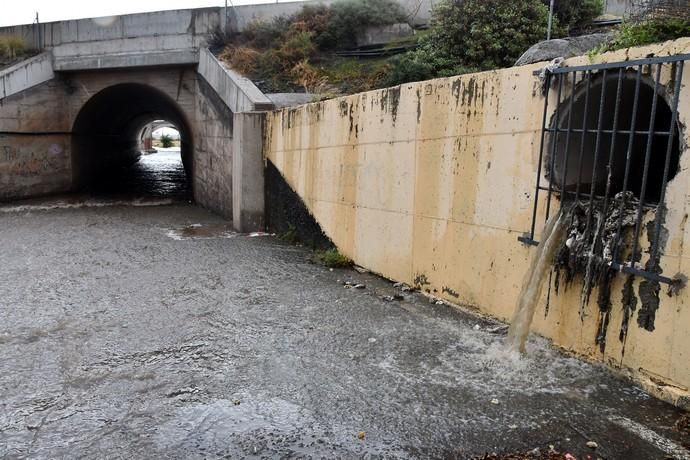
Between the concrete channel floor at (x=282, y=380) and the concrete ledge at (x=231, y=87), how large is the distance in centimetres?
499

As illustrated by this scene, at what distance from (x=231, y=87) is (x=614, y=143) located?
9.94 metres

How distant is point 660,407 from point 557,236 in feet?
4.96

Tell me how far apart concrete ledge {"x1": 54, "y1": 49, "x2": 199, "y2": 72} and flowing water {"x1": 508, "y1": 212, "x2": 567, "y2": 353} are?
41.3 ft

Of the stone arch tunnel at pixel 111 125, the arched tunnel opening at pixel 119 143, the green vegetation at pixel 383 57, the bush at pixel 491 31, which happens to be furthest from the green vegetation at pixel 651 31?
the arched tunnel opening at pixel 119 143

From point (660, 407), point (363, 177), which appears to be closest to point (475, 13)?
point (363, 177)

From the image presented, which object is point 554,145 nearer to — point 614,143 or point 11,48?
point 614,143

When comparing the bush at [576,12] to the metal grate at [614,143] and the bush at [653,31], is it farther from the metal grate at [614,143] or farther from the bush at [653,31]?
the bush at [653,31]

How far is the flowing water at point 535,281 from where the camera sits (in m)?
4.77

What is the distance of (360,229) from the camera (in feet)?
26.5

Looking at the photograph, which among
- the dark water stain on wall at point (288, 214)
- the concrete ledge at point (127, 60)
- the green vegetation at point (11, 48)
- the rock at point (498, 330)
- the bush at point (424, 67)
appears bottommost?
the rock at point (498, 330)

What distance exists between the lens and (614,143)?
4.30 metres

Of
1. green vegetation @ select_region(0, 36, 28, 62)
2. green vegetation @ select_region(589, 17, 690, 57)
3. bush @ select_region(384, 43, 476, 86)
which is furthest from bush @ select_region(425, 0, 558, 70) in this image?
green vegetation @ select_region(0, 36, 28, 62)

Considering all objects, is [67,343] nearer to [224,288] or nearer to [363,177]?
[224,288]

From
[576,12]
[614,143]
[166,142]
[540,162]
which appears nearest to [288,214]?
[540,162]
